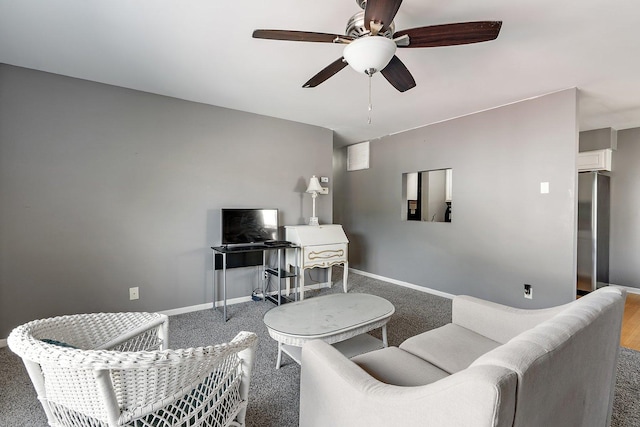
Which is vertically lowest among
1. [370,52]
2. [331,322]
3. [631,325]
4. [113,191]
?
[631,325]

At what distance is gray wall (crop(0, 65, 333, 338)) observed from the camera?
2475mm

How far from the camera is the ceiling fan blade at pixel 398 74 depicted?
70.4 inches

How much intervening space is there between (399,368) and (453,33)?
66.7 inches

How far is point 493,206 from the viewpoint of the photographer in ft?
11.2

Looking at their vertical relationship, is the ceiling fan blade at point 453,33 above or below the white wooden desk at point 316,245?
above

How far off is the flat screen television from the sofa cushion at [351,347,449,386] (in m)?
2.27

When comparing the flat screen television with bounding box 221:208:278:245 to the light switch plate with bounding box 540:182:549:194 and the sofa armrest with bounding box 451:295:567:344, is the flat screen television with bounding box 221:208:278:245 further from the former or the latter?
the light switch plate with bounding box 540:182:549:194

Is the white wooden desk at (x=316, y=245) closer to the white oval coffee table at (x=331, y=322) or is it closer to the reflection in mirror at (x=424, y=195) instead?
the white oval coffee table at (x=331, y=322)

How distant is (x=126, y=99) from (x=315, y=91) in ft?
6.29

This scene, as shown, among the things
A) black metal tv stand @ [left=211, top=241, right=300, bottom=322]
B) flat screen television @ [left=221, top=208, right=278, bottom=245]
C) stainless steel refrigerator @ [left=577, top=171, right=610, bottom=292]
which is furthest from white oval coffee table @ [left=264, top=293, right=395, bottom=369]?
stainless steel refrigerator @ [left=577, top=171, right=610, bottom=292]

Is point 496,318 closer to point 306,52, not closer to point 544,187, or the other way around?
point 544,187

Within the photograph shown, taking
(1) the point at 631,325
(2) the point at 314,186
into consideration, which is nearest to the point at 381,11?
(2) the point at 314,186

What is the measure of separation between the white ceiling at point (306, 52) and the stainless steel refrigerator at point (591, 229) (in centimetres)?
92

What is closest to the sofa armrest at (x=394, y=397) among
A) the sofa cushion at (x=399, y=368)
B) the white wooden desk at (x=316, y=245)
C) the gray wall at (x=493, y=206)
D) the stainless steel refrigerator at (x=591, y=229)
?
the sofa cushion at (x=399, y=368)
